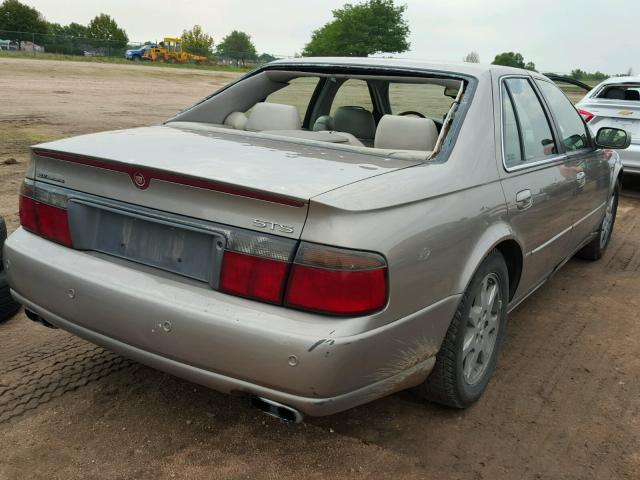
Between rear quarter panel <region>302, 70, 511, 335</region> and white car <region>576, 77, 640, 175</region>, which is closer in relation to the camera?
rear quarter panel <region>302, 70, 511, 335</region>

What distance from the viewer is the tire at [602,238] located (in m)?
5.53

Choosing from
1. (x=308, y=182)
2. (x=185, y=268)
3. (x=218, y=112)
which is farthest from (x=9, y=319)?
(x=308, y=182)

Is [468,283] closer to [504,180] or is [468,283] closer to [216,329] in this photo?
[504,180]

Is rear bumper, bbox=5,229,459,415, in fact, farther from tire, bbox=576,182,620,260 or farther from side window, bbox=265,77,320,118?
tire, bbox=576,182,620,260

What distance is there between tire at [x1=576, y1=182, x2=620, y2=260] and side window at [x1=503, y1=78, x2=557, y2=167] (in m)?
1.85

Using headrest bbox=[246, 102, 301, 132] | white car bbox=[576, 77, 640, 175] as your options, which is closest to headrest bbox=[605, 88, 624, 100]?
white car bbox=[576, 77, 640, 175]

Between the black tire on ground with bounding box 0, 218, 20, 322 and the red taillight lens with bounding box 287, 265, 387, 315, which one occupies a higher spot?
the red taillight lens with bounding box 287, 265, 387, 315

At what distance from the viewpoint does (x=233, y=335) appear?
2.24 meters

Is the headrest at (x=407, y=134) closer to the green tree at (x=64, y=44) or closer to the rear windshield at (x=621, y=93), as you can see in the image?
the rear windshield at (x=621, y=93)

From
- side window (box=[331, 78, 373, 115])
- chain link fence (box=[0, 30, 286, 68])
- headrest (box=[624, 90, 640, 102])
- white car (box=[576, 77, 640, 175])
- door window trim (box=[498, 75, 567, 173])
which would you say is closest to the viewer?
door window trim (box=[498, 75, 567, 173])

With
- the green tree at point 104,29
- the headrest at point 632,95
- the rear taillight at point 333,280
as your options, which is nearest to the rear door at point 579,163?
the rear taillight at point 333,280

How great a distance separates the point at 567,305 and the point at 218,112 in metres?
2.77

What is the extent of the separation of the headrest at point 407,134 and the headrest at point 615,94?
7.47m

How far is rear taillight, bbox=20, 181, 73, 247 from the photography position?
2.73 meters
